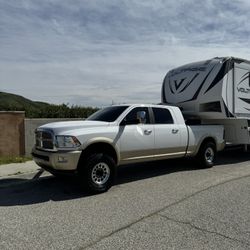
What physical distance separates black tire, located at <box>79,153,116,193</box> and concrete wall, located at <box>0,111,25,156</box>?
17.3 feet

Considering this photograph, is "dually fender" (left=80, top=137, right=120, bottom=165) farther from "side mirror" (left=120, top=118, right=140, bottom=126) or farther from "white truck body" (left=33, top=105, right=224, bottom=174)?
"side mirror" (left=120, top=118, right=140, bottom=126)

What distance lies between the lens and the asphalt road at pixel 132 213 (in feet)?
15.8

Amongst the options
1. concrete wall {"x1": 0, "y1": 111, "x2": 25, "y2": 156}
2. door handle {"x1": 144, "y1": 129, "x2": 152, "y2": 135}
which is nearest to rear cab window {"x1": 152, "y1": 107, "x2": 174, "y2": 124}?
door handle {"x1": 144, "y1": 129, "x2": 152, "y2": 135}

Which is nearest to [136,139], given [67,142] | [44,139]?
[67,142]

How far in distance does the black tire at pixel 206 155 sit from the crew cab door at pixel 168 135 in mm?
874

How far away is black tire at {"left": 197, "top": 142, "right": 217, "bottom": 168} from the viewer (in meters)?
10.7

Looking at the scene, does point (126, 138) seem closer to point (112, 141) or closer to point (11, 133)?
point (112, 141)

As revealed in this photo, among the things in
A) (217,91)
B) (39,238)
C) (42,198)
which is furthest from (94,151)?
(217,91)

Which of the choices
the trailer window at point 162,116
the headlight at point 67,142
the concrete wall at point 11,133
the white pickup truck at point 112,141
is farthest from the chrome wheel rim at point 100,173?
the concrete wall at point 11,133

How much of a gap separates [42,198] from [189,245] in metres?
3.64

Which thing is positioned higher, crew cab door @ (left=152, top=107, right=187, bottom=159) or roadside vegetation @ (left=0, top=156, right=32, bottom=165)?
crew cab door @ (left=152, top=107, right=187, bottom=159)

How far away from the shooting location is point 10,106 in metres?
14.0

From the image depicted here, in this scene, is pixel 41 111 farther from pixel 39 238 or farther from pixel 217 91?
pixel 39 238

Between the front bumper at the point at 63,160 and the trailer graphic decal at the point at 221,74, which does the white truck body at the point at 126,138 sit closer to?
the front bumper at the point at 63,160
